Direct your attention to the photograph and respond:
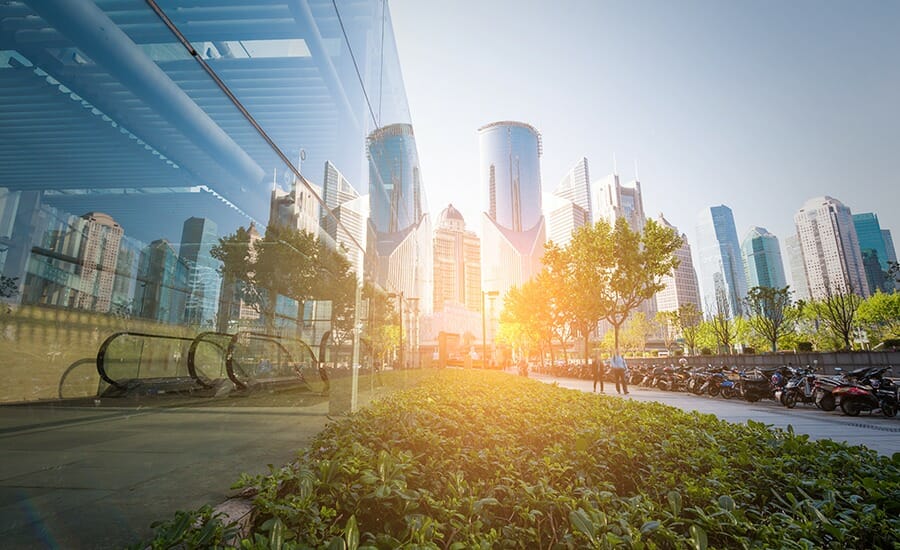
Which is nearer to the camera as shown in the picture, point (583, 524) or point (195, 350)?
point (583, 524)

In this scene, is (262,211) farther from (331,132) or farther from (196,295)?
(196,295)

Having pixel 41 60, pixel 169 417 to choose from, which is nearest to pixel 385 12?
pixel 41 60

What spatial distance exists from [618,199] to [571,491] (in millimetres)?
194693

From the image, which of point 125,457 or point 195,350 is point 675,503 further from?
point 195,350

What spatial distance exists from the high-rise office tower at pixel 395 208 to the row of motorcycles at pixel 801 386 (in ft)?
A: 37.7

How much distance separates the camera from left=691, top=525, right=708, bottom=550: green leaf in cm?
153

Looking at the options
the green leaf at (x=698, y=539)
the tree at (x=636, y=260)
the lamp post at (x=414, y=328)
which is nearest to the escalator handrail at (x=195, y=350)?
the green leaf at (x=698, y=539)

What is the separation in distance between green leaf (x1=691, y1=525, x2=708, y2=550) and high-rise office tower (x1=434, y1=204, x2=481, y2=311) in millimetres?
86523

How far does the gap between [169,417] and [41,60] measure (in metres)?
4.38

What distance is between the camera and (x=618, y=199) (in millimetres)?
178250

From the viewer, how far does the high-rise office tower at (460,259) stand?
96231mm

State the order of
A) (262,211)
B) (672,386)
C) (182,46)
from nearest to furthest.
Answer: (182,46) → (262,211) → (672,386)

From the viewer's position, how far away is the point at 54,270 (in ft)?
19.3

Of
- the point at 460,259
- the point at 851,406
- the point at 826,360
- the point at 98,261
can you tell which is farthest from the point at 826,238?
the point at 98,261
